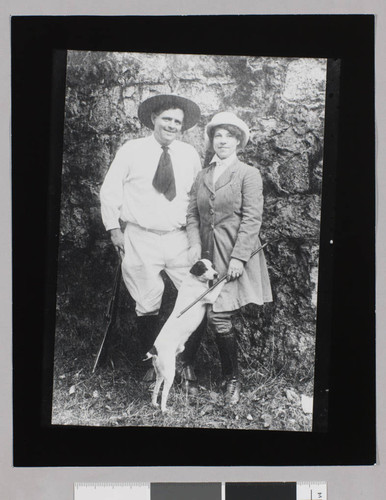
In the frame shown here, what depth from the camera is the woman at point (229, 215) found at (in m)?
2.53

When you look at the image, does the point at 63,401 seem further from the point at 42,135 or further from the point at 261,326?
the point at 42,135

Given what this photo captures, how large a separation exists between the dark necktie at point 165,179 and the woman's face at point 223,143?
19 centimetres

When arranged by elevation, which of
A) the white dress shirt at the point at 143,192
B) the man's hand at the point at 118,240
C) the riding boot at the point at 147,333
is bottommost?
the riding boot at the point at 147,333

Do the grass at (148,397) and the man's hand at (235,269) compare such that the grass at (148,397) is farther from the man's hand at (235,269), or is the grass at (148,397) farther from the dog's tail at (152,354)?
the man's hand at (235,269)

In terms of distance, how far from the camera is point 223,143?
8.33ft

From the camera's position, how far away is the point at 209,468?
8.52ft

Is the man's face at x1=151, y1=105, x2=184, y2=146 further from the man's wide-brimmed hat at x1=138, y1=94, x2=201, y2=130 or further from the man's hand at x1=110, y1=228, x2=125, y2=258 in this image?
the man's hand at x1=110, y1=228, x2=125, y2=258

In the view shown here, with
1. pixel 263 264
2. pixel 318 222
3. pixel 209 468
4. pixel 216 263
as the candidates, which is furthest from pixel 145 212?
pixel 209 468

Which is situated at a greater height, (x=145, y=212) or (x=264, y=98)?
(x=264, y=98)

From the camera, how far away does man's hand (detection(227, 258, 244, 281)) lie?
8.30 ft

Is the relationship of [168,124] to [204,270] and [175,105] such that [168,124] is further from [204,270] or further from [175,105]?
[204,270]

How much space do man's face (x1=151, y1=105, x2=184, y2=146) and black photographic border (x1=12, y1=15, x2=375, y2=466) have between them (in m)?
0.24

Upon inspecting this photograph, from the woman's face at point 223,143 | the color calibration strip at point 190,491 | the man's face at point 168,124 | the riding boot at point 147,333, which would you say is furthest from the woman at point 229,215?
the color calibration strip at point 190,491

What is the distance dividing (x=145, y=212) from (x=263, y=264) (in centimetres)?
49
